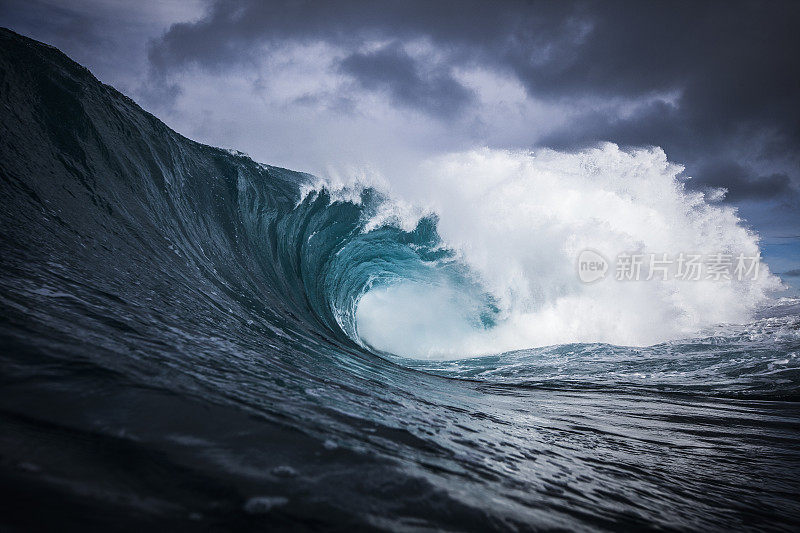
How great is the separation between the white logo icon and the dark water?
8996 millimetres

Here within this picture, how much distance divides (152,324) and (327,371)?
5.29ft

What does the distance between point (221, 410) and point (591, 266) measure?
17.9 metres

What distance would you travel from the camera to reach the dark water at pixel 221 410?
118 centimetres

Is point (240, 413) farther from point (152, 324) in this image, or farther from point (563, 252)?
point (563, 252)

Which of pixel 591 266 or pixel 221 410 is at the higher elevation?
pixel 591 266

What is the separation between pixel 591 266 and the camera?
16.9 metres

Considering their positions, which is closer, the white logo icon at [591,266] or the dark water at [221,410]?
the dark water at [221,410]

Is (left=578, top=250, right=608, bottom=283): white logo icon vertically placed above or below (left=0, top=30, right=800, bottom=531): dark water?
above

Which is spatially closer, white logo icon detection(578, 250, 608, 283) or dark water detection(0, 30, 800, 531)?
dark water detection(0, 30, 800, 531)

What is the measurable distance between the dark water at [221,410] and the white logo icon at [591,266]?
900cm

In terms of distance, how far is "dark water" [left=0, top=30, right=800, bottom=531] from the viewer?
46.4 inches

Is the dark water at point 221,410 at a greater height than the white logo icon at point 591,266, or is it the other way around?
the white logo icon at point 591,266

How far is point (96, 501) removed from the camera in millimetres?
978

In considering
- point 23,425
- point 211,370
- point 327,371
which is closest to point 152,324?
point 211,370
